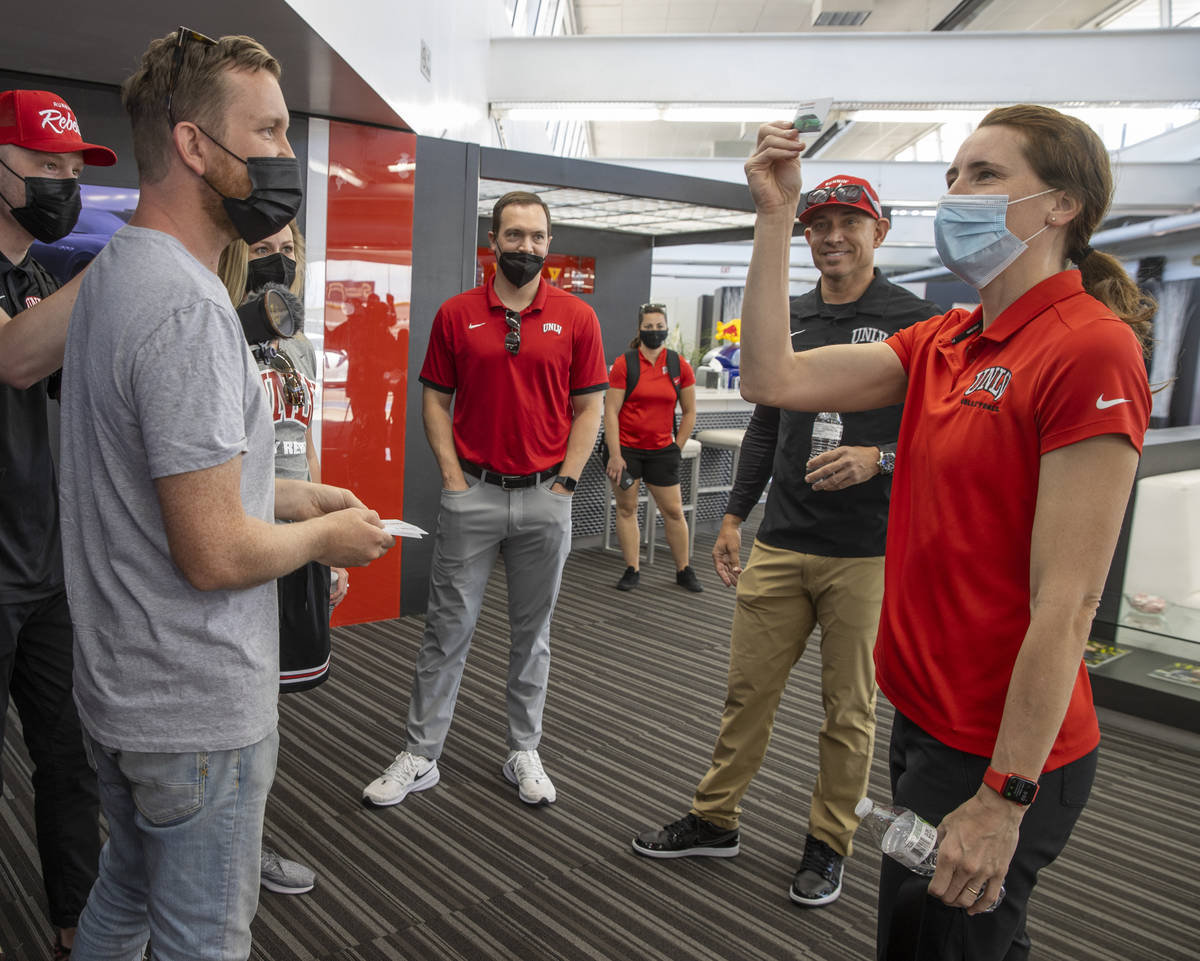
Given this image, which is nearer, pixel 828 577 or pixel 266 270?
pixel 266 270

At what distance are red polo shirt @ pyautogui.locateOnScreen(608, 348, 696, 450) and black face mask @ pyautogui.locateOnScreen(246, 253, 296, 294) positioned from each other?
3327 mm

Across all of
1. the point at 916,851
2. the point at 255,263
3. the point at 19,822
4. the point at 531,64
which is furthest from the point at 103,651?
the point at 531,64

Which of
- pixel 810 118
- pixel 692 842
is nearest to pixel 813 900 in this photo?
pixel 692 842

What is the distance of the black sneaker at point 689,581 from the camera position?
18.3 feet

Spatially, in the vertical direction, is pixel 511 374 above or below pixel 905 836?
above

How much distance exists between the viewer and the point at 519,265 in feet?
9.09

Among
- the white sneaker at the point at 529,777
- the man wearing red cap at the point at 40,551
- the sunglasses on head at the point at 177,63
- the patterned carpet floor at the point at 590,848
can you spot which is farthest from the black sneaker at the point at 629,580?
the sunglasses on head at the point at 177,63

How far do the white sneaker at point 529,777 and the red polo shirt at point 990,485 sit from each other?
1.73 metres

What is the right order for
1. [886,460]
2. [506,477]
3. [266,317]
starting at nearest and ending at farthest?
[266,317] < [886,460] < [506,477]

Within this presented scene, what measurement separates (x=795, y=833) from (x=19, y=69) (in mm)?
4203

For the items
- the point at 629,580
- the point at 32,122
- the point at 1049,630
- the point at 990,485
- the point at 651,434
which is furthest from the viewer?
the point at 629,580

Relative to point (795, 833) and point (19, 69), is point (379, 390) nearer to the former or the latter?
point (19, 69)

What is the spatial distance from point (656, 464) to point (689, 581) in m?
0.83

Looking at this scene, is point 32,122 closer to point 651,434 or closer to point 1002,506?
point 1002,506
